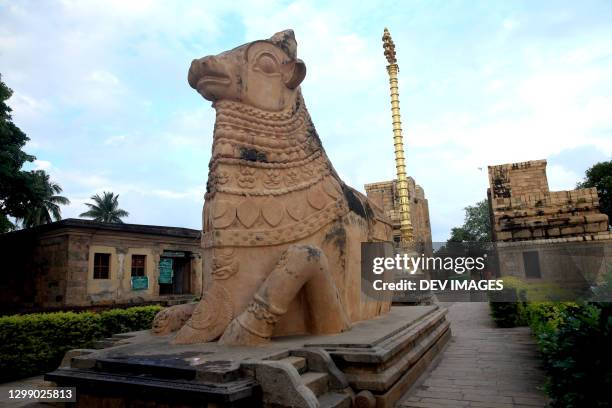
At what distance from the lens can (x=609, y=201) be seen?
2102 centimetres

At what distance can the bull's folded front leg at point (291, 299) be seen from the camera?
353 cm

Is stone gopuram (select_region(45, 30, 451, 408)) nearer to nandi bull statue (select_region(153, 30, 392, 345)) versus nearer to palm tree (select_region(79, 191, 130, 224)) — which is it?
nandi bull statue (select_region(153, 30, 392, 345))

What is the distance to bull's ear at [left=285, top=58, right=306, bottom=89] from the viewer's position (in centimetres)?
468

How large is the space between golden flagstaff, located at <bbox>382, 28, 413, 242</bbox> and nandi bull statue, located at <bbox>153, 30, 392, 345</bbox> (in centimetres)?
1229

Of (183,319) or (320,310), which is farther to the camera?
(183,319)

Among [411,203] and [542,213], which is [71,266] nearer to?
[542,213]

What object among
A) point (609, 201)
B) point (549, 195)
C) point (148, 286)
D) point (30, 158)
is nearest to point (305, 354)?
point (549, 195)

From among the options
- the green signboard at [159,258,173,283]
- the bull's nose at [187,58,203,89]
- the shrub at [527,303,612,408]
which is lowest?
the shrub at [527,303,612,408]

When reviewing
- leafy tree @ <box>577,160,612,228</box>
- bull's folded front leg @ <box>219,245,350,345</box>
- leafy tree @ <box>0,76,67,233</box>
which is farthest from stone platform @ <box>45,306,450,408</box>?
leafy tree @ <box>577,160,612,228</box>

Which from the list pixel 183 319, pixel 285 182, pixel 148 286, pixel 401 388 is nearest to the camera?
pixel 401 388

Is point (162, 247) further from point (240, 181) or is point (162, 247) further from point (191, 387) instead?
point (191, 387)

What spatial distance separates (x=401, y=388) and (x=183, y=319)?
2.51m

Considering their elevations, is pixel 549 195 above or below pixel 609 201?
below

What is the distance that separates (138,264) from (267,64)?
11156 millimetres
